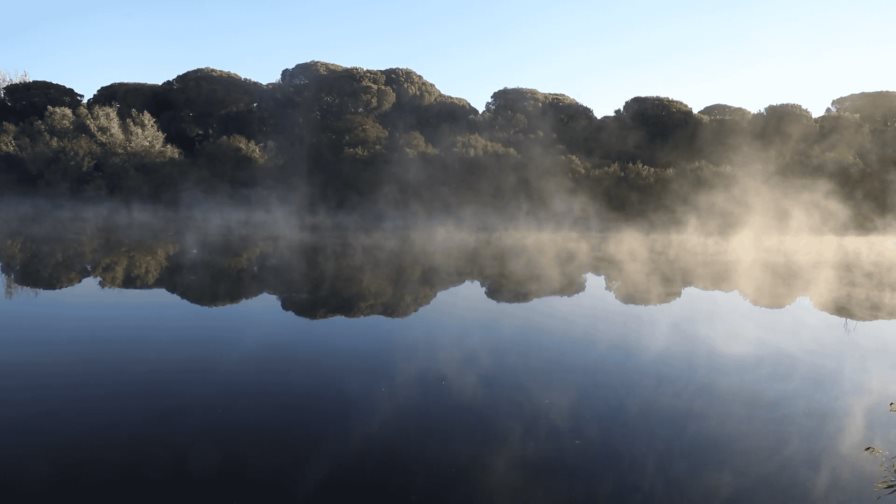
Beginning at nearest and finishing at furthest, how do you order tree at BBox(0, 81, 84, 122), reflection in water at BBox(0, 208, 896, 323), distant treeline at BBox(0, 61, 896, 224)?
reflection in water at BBox(0, 208, 896, 323) < distant treeline at BBox(0, 61, 896, 224) < tree at BBox(0, 81, 84, 122)

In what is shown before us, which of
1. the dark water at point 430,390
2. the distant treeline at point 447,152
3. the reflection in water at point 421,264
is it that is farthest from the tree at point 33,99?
the dark water at point 430,390

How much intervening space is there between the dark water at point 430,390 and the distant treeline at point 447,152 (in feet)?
53.0

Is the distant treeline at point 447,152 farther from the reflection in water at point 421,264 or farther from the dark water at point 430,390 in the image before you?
the dark water at point 430,390

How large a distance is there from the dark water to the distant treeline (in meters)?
16.1

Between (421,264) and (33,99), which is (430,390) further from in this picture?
(33,99)

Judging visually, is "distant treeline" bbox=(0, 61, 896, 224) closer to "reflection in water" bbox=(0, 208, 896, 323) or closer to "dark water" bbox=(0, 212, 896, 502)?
"reflection in water" bbox=(0, 208, 896, 323)

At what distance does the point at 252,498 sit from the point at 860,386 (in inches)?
359

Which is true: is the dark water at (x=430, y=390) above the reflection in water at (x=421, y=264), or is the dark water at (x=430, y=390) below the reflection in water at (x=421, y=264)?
below

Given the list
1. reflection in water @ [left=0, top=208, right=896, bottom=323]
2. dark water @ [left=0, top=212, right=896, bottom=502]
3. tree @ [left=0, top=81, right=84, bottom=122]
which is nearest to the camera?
dark water @ [left=0, top=212, right=896, bottom=502]

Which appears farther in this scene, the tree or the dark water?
the tree

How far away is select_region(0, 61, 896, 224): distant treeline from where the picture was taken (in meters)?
31.0

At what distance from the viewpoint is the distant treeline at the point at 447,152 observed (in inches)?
1220

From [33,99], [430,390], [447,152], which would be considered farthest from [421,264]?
[33,99]

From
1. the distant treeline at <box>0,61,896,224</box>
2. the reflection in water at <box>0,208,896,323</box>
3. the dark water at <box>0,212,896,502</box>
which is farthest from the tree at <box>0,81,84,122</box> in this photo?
the dark water at <box>0,212,896,502</box>
